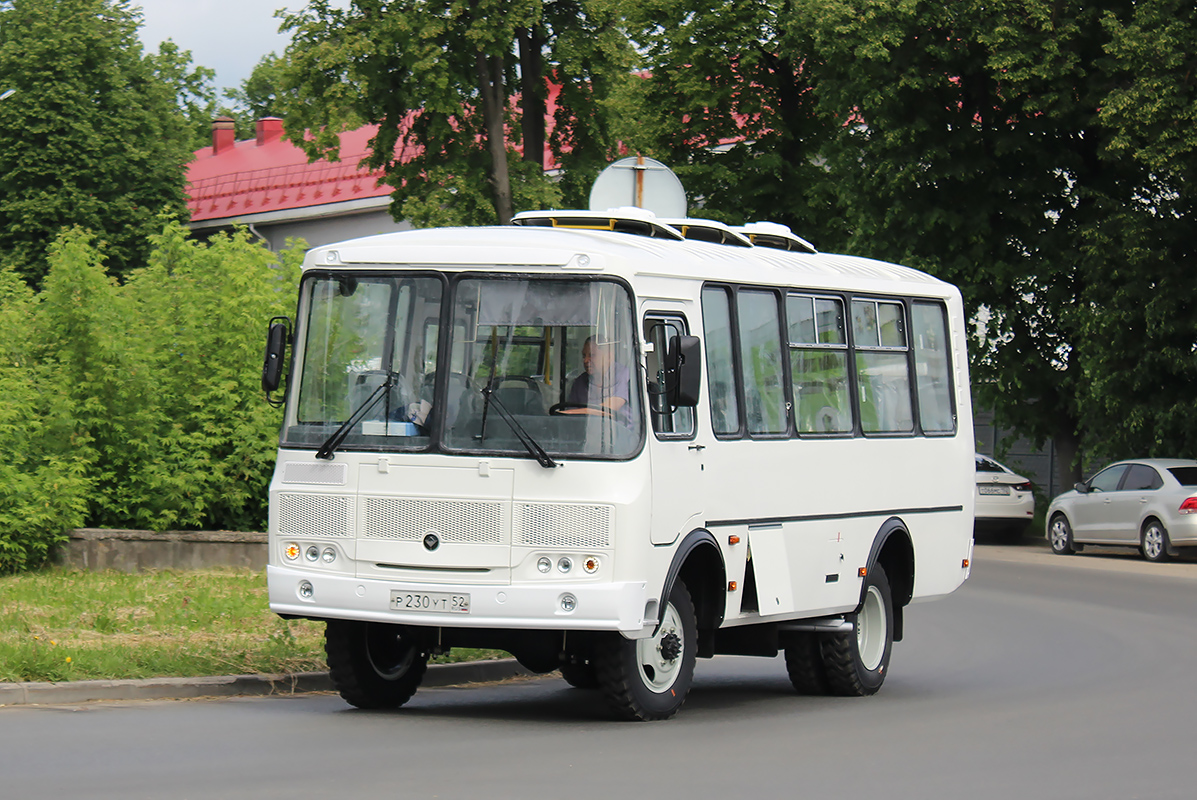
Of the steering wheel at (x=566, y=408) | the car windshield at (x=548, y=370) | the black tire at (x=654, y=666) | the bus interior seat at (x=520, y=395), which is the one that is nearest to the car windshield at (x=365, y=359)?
the car windshield at (x=548, y=370)

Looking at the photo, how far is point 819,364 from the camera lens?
13.2 meters

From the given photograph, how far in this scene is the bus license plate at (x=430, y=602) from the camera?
34.3ft

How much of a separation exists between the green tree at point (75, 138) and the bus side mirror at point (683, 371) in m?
46.7

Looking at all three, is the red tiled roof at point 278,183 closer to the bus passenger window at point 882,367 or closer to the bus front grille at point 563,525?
the bus passenger window at point 882,367

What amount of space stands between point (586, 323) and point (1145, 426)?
24.3 meters

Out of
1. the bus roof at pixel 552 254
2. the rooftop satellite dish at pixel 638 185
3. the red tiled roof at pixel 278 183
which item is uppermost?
the red tiled roof at pixel 278 183

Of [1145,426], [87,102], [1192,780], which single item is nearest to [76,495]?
[1192,780]

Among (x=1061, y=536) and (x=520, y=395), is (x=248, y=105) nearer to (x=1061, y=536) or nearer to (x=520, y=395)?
(x=1061, y=536)

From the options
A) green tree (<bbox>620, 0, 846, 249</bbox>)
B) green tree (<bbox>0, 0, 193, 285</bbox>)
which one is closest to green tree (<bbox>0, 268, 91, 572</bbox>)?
green tree (<bbox>620, 0, 846, 249</bbox>)

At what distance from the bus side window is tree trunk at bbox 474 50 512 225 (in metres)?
28.7

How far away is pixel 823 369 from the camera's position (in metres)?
13.2

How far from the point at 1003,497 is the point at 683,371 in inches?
1009

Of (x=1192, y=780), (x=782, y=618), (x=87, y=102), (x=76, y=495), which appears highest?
(x=87, y=102)

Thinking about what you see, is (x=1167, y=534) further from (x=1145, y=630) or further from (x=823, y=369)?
(x=823, y=369)
